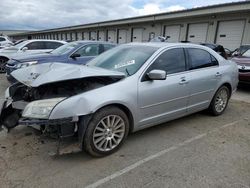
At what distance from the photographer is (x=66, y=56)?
7.26 m

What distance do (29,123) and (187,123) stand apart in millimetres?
3049

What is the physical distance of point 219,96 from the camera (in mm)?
5059

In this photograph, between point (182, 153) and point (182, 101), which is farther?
point (182, 101)

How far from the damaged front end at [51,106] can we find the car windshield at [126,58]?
1.23 feet

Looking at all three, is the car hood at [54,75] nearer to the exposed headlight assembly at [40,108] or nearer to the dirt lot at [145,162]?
the exposed headlight assembly at [40,108]

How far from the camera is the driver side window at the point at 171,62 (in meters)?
3.80

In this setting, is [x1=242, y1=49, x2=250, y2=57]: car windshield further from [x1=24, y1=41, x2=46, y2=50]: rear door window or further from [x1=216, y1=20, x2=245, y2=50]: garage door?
[x1=24, y1=41, x2=46, y2=50]: rear door window

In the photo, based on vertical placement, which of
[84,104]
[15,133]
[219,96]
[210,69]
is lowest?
[15,133]

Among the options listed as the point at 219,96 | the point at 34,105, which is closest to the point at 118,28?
the point at 219,96

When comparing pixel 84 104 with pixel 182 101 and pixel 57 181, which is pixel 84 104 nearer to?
pixel 57 181

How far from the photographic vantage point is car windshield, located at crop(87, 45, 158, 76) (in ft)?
12.0

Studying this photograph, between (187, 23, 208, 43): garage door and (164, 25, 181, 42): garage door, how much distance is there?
4.06 ft

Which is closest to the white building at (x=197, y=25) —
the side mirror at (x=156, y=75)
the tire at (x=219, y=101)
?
the tire at (x=219, y=101)

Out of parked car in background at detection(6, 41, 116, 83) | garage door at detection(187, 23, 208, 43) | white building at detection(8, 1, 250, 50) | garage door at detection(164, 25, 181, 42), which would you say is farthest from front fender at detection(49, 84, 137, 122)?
garage door at detection(164, 25, 181, 42)
